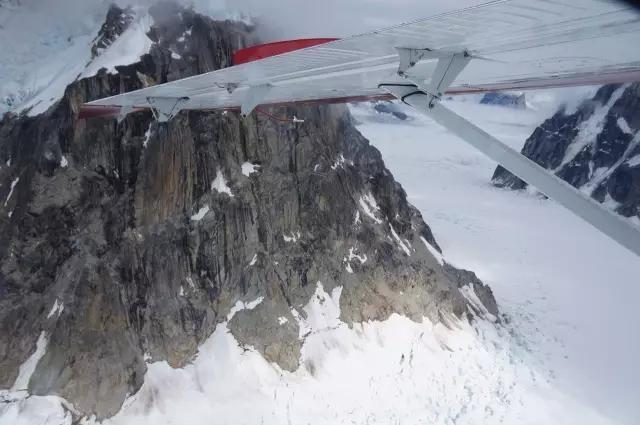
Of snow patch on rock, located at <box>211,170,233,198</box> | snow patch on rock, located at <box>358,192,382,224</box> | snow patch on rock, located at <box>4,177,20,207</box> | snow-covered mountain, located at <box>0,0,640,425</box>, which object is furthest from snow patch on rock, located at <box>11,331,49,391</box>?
snow patch on rock, located at <box>358,192,382,224</box>

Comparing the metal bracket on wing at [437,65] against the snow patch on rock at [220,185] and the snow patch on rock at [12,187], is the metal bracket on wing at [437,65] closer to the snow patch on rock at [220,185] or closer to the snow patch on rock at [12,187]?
the snow patch on rock at [220,185]

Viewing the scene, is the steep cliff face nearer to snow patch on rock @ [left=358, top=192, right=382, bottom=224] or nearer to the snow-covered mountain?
the snow-covered mountain

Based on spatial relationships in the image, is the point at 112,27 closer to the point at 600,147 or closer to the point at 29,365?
the point at 29,365

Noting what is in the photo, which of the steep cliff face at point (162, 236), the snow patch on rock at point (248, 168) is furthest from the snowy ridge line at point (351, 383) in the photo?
the snow patch on rock at point (248, 168)

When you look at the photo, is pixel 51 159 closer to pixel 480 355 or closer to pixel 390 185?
pixel 390 185

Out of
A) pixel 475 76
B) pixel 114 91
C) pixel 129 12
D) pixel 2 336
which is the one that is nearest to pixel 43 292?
pixel 2 336
